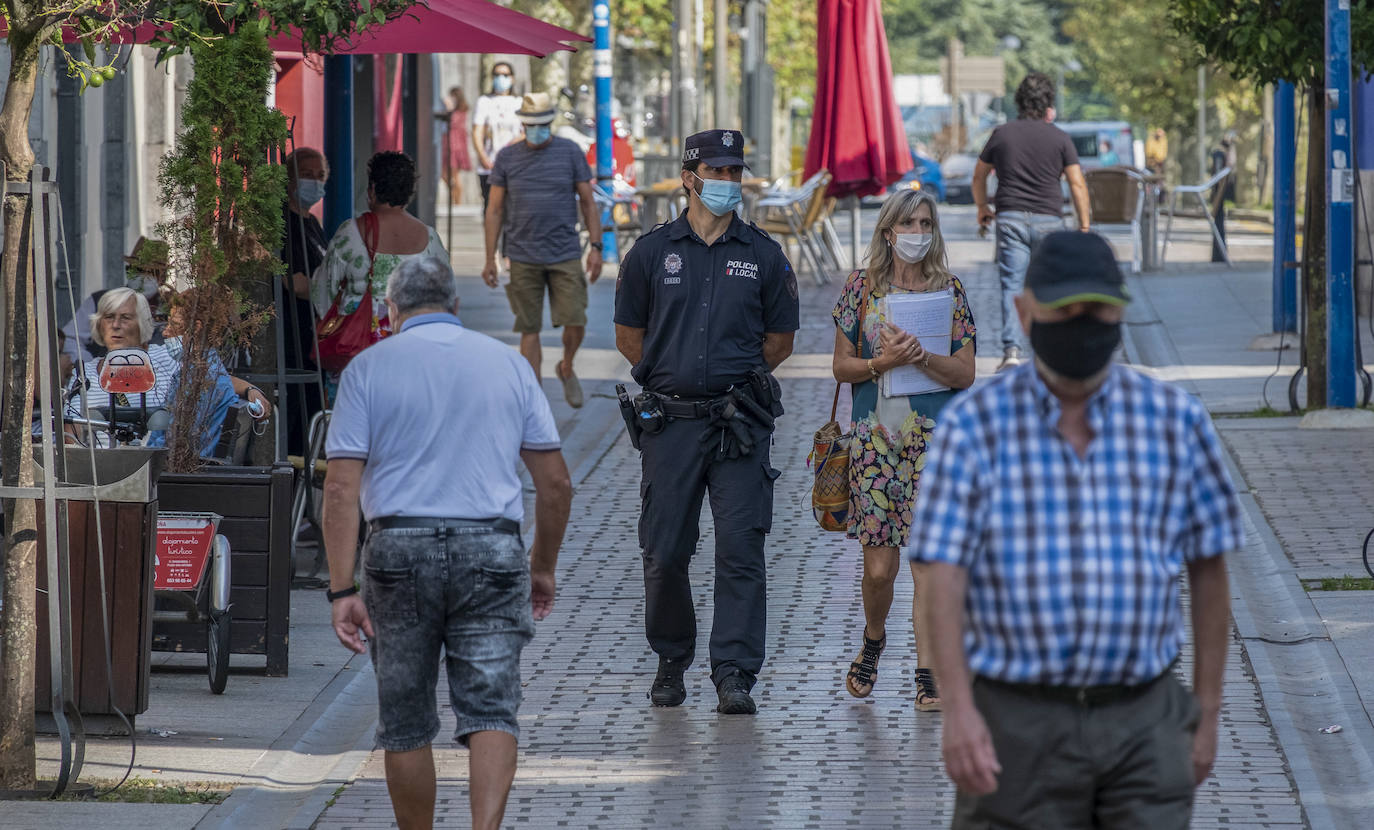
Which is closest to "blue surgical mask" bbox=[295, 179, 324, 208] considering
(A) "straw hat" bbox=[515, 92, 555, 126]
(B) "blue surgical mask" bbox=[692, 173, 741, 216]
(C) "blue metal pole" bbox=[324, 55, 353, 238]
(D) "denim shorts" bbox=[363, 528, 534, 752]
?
(C) "blue metal pole" bbox=[324, 55, 353, 238]

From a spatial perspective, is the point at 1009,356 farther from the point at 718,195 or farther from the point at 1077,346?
the point at 1077,346

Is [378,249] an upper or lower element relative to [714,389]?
upper

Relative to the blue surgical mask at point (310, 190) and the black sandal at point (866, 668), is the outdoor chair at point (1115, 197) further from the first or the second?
the black sandal at point (866, 668)

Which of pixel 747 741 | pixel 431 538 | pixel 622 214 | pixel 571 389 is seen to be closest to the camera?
pixel 431 538

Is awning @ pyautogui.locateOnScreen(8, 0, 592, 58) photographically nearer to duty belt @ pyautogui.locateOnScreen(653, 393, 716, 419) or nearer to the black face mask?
duty belt @ pyautogui.locateOnScreen(653, 393, 716, 419)

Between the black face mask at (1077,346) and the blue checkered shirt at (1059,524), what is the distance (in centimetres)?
5

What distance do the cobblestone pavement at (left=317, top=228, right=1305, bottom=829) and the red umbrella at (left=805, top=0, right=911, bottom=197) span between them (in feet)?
32.5

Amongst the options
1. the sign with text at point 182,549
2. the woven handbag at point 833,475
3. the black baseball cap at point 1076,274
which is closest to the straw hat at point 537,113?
the sign with text at point 182,549

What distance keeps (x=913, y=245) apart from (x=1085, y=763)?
3.24m

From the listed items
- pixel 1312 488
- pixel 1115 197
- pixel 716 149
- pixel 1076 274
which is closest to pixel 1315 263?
pixel 1312 488

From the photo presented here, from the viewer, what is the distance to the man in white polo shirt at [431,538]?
4723mm

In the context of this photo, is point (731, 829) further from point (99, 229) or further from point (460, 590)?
point (99, 229)

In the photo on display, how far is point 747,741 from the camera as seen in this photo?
21.0 ft

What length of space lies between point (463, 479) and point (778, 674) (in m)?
2.79
